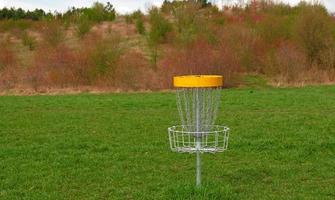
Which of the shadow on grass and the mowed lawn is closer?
the shadow on grass

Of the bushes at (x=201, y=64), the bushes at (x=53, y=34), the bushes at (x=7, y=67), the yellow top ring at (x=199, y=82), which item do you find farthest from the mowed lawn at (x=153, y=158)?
the bushes at (x=53, y=34)

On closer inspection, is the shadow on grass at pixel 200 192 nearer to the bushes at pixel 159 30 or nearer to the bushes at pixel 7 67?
the bushes at pixel 7 67

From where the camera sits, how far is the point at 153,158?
8.68m

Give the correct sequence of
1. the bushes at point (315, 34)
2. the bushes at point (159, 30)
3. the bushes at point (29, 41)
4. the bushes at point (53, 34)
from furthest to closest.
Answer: the bushes at point (29, 41) < the bushes at point (159, 30) < the bushes at point (53, 34) < the bushes at point (315, 34)

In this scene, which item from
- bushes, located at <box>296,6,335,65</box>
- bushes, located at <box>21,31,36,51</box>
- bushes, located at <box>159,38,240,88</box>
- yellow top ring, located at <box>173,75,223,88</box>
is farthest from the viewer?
bushes, located at <box>21,31,36,51</box>

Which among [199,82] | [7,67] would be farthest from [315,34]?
[199,82]

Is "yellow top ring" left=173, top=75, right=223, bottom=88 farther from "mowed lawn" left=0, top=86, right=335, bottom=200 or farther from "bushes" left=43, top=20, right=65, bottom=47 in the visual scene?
"bushes" left=43, top=20, right=65, bottom=47

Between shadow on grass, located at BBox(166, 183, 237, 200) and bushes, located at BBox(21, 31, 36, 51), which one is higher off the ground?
bushes, located at BBox(21, 31, 36, 51)

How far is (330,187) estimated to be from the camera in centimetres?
671

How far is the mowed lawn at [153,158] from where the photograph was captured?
262 inches

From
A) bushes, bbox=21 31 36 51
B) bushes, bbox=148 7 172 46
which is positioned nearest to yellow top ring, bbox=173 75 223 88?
bushes, bbox=148 7 172 46

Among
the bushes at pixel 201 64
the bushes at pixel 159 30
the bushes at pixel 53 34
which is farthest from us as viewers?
the bushes at pixel 159 30

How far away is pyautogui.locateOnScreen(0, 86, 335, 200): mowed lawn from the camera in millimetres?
6664

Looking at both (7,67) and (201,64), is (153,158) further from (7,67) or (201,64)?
(7,67)
